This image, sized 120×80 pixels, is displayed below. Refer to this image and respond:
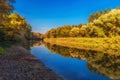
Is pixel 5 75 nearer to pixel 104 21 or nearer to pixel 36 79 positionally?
pixel 36 79

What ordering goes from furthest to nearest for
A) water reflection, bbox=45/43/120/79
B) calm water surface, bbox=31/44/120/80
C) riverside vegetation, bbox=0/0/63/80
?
water reflection, bbox=45/43/120/79
calm water surface, bbox=31/44/120/80
riverside vegetation, bbox=0/0/63/80

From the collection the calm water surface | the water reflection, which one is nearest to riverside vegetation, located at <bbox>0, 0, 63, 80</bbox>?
the calm water surface

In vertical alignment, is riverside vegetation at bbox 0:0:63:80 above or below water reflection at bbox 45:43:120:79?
above

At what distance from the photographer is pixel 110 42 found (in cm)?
6931

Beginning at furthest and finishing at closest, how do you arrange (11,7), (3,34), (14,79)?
(3,34) → (11,7) → (14,79)

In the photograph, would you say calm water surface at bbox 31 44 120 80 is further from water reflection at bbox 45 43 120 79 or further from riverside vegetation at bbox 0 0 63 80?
riverside vegetation at bbox 0 0 63 80

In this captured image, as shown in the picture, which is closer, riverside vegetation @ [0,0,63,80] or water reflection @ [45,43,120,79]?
riverside vegetation @ [0,0,63,80]

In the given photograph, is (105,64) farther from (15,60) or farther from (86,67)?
(15,60)

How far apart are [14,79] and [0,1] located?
46171mm

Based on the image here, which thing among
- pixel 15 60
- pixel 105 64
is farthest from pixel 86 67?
pixel 15 60

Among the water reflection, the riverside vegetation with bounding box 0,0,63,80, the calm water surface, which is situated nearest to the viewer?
the riverside vegetation with bounding box 0,0,63,80

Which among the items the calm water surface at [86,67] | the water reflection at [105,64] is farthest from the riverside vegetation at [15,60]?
the water reflection at [105,64]

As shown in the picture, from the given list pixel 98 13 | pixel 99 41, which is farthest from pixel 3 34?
pixel 98 13

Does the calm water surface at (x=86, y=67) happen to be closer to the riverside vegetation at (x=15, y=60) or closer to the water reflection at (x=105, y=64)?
the water reflection at (x=105, y=64)
